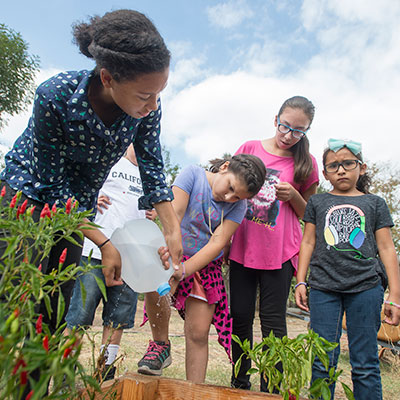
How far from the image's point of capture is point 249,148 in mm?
2604

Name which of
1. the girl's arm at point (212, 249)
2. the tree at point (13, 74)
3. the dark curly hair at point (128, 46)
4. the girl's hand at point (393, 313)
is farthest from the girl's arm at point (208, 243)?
the tree at point (13, 74)

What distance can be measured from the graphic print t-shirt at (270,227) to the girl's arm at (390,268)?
1.62 ft

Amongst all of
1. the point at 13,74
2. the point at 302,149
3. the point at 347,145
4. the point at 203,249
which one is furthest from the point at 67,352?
the point at 13,74

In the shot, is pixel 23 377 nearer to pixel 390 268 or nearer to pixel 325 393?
pixel 325 393

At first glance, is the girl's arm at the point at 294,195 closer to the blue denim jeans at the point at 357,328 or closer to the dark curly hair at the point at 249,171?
the dark curly hair at the point at 249,171

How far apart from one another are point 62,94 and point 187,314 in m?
1.34

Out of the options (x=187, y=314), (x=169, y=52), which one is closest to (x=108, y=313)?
(x=187, y=314)

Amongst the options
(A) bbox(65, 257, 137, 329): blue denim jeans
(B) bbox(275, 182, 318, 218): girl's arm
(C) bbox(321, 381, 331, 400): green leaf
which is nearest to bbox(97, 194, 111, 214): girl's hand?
(A) bbox(65, 257, 137, 329): blue denim jeans

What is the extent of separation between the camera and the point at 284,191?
2.23m

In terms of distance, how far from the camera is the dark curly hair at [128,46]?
1192 millimetres

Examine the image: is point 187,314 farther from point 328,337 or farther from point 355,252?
point 355,252

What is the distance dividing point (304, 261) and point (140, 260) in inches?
38.5

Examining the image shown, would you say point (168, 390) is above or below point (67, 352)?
below

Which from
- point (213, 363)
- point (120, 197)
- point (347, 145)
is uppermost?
point (347, 145)
